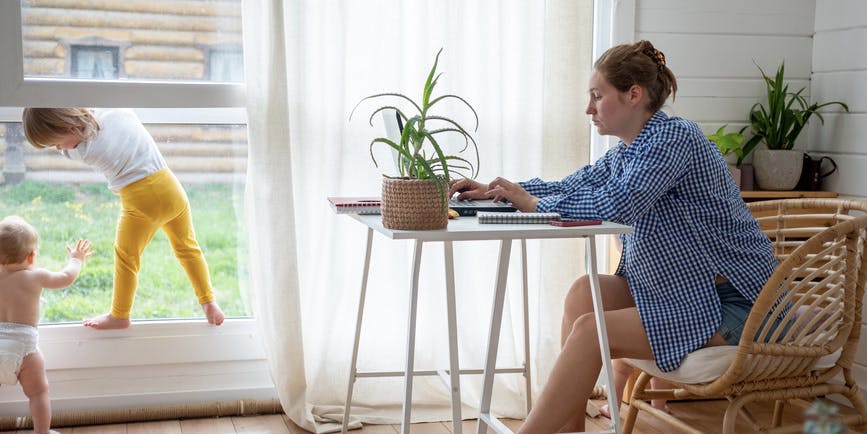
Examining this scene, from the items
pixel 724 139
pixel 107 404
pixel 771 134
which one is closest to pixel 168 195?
pixel 107 404

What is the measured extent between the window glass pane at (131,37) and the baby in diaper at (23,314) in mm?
478

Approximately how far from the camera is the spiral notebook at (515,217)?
1.85 metres

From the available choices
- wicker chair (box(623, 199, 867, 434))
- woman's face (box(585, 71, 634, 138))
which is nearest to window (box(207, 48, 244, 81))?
woman's face (box(585, 71, 634, 138))

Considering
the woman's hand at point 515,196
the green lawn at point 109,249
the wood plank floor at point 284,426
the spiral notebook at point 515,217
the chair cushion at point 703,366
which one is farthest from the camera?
the green lawn at point 109,249

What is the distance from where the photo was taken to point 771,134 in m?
2.99

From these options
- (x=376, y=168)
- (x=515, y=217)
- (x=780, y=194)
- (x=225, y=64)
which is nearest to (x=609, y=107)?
(x=515, y=217)

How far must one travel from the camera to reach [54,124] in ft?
8.54

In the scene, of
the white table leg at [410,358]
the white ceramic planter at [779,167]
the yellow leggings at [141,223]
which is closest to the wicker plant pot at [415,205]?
the white table leg at [410,358]

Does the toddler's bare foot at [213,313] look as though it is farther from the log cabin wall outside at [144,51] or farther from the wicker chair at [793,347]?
the wicker chair at [793,347]

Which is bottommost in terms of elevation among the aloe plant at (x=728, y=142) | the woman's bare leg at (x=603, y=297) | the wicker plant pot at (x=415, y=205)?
the woman's bare leg at (x=603, y=297)

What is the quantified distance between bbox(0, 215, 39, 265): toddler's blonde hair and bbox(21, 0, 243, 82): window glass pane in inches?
16.9

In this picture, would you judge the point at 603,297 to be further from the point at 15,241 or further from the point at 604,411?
the point at 15,241

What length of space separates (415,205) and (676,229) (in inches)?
26.9

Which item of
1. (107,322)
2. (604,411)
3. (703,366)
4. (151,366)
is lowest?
(604,411)
